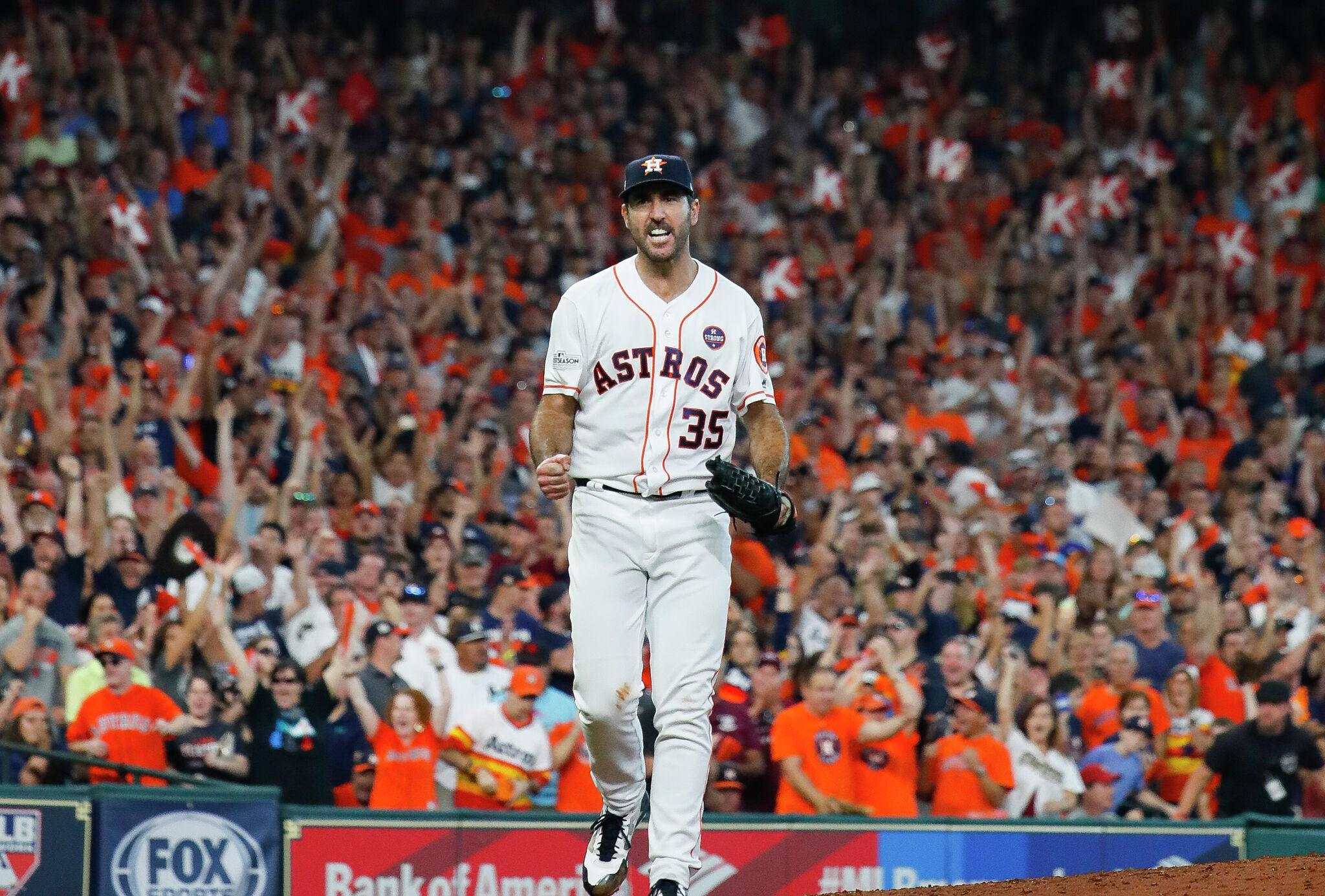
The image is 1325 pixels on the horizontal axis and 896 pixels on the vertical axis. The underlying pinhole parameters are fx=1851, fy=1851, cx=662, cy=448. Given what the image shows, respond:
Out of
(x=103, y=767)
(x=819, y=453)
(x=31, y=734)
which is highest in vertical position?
(x=819, y=453)

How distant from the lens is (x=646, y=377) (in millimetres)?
5391

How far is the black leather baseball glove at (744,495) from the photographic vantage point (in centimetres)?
515

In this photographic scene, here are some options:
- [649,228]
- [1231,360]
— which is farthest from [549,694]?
[1231,360]

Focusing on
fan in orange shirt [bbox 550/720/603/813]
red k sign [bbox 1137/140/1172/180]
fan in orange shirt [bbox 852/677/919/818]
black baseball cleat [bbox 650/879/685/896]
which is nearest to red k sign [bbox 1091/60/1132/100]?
red k sign [bbox 1137/140/1172/180]

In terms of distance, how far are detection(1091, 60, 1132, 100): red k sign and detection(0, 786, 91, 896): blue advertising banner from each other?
13774 mm

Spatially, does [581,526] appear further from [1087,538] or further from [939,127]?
[939,127]

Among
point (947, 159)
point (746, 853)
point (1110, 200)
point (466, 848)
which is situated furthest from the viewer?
point (1110, 200)

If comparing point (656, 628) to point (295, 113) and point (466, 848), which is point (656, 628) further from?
point (295, 113)

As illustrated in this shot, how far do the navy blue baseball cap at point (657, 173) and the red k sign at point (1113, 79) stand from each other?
13952 millimetres

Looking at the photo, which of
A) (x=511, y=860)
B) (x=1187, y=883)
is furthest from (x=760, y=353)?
(x=511, y=860)

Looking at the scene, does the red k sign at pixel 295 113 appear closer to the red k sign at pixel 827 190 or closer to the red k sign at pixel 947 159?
the red k sign at pixel 827 190

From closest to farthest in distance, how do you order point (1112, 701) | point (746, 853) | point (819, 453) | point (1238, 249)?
point (746, 853)
point (1112, 701)
point (819, 453)
point (1238, 249)

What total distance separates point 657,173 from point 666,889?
6.64 ft

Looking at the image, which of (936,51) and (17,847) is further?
(936,51)
